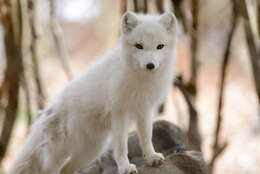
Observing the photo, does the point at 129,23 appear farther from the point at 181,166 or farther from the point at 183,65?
the point at 183,65

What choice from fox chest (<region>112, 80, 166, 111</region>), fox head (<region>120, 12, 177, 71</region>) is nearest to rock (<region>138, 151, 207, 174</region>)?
fox chest (<region>112, 80, 166, 111</region>)

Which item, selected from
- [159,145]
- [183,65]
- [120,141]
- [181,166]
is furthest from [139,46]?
[183,65]

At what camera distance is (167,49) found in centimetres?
317

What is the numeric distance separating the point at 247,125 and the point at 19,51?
6.13 metres

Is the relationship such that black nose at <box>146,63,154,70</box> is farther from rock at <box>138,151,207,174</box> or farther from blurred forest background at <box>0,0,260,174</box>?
blurred forest background at <box>0,0,260,174</box>

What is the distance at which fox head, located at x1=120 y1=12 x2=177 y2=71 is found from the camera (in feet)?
9.87

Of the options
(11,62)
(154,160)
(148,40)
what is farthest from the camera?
(11,62)

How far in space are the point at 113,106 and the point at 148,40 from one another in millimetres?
650

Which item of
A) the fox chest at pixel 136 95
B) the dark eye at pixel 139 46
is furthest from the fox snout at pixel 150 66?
the fox chest at pixel 136 95

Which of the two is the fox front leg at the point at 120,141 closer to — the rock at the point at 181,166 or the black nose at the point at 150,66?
the rock at the point at 181,166

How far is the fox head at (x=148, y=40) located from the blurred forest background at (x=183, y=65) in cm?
74

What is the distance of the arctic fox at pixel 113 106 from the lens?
3.17 m

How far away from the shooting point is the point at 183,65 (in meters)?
12.2

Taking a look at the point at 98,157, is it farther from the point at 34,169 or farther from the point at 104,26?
the point at 104,26
